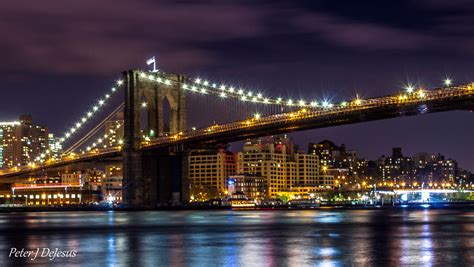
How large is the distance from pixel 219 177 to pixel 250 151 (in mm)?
9321

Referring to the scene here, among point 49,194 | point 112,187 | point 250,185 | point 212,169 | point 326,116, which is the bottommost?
point 49,194

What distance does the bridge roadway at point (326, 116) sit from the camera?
2547 inches

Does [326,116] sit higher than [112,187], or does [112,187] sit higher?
[326,116]

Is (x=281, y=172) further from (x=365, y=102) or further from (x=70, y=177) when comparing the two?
(x=365, y=102)

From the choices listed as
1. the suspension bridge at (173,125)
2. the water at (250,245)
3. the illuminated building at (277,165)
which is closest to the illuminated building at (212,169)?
the illuminated building at (277,165)

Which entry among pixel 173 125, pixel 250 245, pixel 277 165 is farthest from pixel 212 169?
pixel 250 245

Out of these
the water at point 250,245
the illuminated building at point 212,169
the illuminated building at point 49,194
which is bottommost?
the water at point 250,245

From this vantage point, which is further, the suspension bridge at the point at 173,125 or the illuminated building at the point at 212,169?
the illuminated building at the point at 212,169

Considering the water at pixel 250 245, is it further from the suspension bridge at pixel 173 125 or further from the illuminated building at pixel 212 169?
the illuminated building at pixel 212 169

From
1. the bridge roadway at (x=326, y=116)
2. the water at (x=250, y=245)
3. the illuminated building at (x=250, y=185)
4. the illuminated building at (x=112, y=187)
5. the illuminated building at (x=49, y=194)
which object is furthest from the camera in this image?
the illuminated building at (x=250, y=185)

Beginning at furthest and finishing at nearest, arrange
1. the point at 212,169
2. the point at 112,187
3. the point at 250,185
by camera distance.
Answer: the point at 212,169
the point at 250,185
the point at 112,187

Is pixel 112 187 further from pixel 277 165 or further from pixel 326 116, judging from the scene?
pixel 326 116

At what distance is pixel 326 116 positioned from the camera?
72562 millimetres

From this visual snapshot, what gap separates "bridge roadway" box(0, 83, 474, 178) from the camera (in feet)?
212
